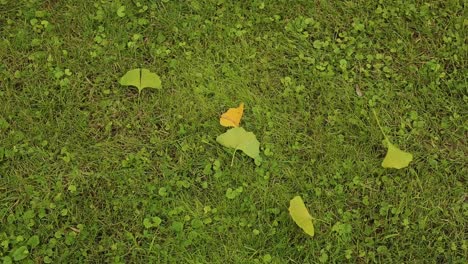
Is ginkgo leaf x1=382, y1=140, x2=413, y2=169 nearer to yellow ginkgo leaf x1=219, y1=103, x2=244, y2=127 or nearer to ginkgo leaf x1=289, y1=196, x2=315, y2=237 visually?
ginkgo leaf x1=289, y1=196, x2=315, y2=237

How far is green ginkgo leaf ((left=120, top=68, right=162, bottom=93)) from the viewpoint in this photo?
325 centimetres

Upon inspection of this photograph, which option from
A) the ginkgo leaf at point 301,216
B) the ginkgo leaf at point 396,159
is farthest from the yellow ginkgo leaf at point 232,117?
the ginkgo leaf at point 396,159

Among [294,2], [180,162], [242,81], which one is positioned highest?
[294,2]

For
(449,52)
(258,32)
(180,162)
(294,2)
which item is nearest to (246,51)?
(258,32)

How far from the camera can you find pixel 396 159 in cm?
306

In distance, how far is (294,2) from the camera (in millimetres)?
3596

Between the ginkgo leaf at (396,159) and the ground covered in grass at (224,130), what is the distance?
2.2 inches

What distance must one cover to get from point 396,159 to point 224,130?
88 cm

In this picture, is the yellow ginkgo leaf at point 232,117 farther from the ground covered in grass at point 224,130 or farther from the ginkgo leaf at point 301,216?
the ginkgo leaf at point 301,216

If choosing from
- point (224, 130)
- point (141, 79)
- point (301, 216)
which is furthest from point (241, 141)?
point (141, 79)

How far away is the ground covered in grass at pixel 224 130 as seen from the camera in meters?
2.89

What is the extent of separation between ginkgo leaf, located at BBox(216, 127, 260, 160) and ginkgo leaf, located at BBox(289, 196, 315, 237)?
0.32 meters

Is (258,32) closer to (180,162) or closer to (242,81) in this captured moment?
(242,81)

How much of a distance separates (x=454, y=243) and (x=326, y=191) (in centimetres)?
65
